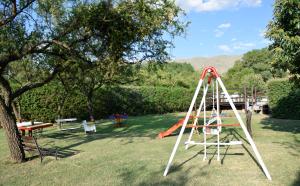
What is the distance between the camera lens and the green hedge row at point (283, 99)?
735 inches

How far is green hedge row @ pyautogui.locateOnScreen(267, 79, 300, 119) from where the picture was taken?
18.7 m

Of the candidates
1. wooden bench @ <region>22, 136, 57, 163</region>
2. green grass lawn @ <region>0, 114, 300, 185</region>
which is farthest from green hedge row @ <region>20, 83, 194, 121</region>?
green grass lawn @ <region>0, 114, 300, 185</region>

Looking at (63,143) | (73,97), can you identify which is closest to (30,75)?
(63,143)

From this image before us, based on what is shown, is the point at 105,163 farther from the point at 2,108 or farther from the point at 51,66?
the point at 51,66

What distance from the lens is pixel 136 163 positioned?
7.96m

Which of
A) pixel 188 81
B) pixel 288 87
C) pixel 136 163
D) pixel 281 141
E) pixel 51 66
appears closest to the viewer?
pixel 136 163

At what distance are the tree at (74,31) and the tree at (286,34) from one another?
3357 millimetres

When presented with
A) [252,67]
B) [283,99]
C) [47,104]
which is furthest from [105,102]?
[252,67]

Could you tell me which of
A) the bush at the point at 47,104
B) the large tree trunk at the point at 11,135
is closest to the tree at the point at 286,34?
the large tree trunk at the point at 11,135

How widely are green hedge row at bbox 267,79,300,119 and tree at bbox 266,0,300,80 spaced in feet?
26.4

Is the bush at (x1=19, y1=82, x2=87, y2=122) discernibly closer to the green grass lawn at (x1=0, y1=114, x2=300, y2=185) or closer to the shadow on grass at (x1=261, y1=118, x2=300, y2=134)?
the green grass lawn at (x1=0, y1=114, x2=300, y2=185)

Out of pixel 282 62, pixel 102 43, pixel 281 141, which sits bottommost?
→ pixel 281 141

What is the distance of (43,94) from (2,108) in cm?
1225

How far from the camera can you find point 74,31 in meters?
9.39
